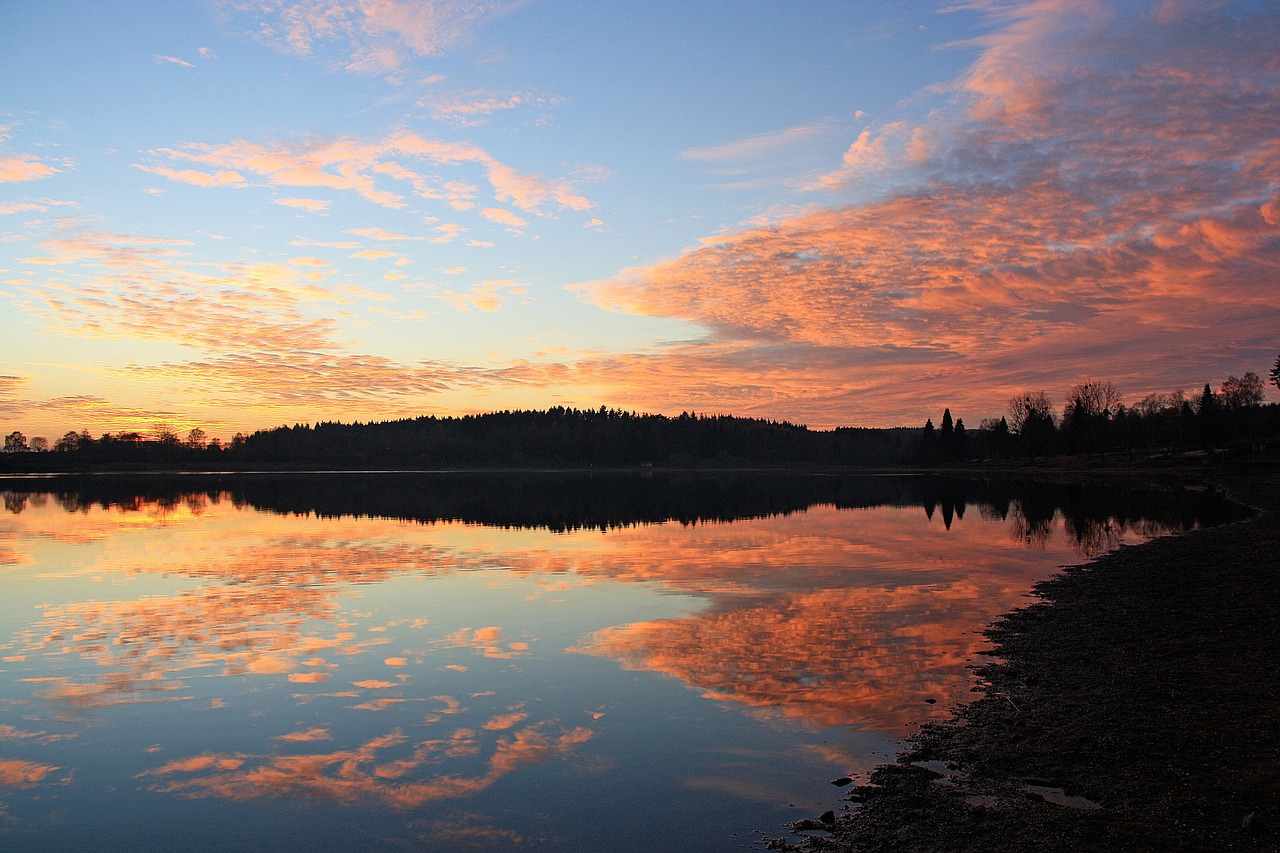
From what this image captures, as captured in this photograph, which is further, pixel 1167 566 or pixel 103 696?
pixel 1167 566

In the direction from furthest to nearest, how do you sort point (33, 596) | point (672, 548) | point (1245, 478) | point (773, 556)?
point (1245, 478) → point (672, 548) → point (773, 556) → point (33, 596)

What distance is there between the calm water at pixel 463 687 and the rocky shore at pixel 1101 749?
741 millimetres

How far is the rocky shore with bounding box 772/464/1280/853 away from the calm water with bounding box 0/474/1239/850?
74 centimetres

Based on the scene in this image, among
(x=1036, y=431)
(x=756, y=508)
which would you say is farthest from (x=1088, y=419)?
(x=756, y=508)

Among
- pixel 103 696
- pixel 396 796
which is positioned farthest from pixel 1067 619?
pixel 103 696

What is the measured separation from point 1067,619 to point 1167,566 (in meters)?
7.76

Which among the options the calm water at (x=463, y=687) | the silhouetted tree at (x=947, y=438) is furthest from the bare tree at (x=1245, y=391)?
the calm water at (x=463, y=687)

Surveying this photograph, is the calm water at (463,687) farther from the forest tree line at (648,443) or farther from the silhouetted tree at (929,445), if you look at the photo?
the silhouetted tree at (929,445)

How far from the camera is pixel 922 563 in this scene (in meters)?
23.7

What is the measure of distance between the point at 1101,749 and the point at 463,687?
308 inches

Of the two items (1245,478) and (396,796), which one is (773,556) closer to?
(396,796)

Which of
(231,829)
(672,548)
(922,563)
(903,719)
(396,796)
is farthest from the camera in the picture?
(672,548)

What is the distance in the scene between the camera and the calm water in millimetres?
7336

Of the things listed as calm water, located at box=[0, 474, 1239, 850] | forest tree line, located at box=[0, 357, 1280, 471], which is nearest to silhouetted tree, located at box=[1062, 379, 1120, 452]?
forest tree line, located at box=[0, 357, 1280, 471]
